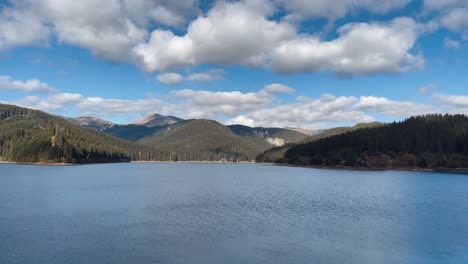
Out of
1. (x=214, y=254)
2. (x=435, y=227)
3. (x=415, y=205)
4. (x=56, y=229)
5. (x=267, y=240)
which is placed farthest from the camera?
(x=415, y=205)

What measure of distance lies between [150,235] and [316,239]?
69.6ft

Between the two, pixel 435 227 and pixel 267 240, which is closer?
pixel 267 240

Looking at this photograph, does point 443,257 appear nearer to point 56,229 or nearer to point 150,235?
point 150,235

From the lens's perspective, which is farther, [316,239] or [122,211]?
[122,211]

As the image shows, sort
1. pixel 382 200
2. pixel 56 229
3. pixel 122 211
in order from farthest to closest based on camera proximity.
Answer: pixel 382 200 < pixel 122 211 < pixel 56 229

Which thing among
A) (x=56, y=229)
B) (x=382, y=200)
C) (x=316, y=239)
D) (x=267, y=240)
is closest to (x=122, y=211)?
(x=56, y=229)

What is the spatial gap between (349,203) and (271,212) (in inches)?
857

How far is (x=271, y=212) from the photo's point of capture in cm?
6238

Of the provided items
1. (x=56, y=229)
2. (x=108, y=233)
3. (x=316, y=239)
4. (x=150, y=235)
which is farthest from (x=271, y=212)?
(x=56, y=229)

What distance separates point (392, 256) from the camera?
3675 cm

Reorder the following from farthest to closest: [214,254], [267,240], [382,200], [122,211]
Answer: [382,200]
[122,211]
[267,240]
[214,254]

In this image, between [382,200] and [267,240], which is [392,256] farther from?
[382,200]

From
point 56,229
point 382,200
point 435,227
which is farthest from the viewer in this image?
point 382,200

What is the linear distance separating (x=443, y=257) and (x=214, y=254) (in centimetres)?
2440
